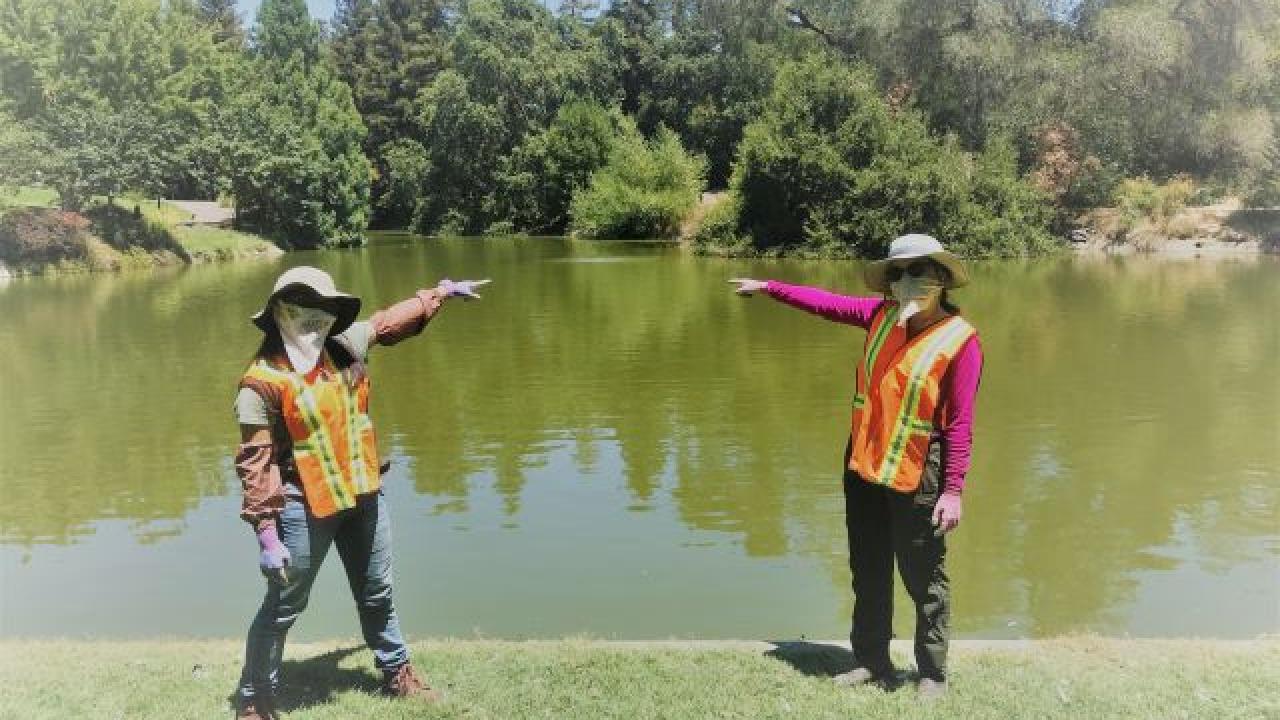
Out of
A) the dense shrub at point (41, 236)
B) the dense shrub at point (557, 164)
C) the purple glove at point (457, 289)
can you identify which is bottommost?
the purple glove at point (457, 289)

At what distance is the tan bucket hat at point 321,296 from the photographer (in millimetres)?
4336

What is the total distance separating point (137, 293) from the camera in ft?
93.2

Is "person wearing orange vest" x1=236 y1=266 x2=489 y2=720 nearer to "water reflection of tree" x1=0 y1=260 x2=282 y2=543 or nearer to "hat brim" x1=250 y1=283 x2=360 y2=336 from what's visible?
"hat brim" x1=250 y1=283 x2=360 y2=336

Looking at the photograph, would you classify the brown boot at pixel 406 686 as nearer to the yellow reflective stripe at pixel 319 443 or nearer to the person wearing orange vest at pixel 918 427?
the yellow reflective stripe at pixel 319 443

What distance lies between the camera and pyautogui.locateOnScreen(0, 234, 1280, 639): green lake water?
7.02 metres

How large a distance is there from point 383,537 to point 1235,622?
5113 millimetres

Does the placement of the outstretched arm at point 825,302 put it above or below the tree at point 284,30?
below

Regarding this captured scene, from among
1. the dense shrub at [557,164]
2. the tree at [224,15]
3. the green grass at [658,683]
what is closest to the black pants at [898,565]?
the green grass at [658,683]

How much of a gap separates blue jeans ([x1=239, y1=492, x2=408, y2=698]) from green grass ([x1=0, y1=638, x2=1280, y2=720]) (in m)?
0.26

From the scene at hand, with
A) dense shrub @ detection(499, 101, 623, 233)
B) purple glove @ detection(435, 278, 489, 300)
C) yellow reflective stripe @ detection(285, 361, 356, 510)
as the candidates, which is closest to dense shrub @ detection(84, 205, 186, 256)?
dense shrub @ detection(499, 101, 623, 233)

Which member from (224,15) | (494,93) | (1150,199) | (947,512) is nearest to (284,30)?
(494,93)

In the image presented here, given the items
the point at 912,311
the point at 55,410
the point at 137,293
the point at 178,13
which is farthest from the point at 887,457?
the point at 178,13

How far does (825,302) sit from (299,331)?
A: 2.38m

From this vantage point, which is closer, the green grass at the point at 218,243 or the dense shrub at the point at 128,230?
Result: the dense shrub at the point at 128,230
